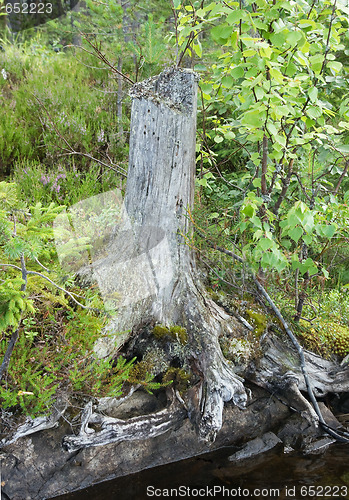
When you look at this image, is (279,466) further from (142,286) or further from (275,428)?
(142,286)

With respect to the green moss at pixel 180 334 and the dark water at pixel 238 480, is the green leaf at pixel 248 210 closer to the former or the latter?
the green moss at pixel 180 334

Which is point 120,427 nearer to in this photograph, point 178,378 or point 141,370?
point 141,370

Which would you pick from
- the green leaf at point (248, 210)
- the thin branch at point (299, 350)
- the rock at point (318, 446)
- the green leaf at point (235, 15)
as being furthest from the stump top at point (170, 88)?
the rock at point (318, 446)

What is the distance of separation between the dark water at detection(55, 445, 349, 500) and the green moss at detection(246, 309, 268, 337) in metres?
1.18

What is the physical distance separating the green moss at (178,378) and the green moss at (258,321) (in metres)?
0.94

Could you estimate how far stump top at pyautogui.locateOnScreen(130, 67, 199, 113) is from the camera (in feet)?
11.6

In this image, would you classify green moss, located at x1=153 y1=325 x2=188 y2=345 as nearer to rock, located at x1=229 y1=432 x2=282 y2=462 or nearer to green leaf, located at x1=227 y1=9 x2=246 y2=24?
rock, located at x1=229 y1=432 x2=282 y2=462

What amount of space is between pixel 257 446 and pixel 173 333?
1312 mm

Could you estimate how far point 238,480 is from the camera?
10.7ft

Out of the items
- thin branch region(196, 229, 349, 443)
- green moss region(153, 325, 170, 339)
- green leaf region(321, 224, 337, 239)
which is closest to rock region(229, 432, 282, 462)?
thin branch region(196, 229, 349, 443)

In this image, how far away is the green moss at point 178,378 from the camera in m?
3.62

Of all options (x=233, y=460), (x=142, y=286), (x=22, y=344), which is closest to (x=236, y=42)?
(x=142, y=286)

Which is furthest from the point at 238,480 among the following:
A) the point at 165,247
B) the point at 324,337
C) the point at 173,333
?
the point at 165,247

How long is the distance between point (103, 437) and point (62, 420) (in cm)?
37
